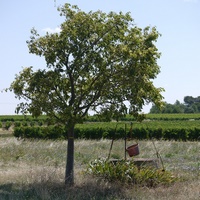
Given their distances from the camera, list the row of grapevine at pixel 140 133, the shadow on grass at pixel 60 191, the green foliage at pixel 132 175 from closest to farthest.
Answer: the shadow on grass at pixel 60 191, the green foliage at pixel 132 175, the row of grapevine at pixel 140 133

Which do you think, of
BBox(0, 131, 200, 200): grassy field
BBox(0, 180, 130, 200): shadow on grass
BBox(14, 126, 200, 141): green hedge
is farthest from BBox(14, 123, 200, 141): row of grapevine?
BBox(0, 180, 130, 200): shadow on grass

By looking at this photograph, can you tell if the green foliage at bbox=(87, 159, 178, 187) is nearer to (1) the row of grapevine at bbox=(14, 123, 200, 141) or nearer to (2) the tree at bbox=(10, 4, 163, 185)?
(2) the tree at bbox=(10, 4, 163, 185)

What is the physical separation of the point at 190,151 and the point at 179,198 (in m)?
10.9

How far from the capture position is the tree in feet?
34.0

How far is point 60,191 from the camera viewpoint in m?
10.0

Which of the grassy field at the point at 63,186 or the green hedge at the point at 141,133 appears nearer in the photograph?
the grassy field at the point at 63,186

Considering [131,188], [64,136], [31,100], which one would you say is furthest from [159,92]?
[64,136]

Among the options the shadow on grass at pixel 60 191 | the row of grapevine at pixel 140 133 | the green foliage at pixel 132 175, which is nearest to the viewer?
the shadow on grass at pixel 60 191

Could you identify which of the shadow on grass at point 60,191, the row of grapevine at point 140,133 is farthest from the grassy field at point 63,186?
the row of grapevine at point 140,133

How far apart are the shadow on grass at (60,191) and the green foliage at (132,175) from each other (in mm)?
308

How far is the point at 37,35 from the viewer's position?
36.4 ft

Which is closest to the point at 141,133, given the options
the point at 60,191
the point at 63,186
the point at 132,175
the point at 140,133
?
the point at 140,133

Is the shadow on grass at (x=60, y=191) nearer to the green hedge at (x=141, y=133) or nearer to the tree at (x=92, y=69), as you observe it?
the tree at (x=92, y=69)

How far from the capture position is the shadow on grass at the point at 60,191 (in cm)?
949
